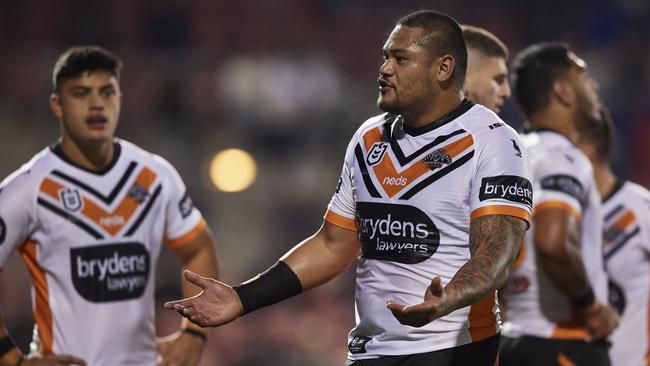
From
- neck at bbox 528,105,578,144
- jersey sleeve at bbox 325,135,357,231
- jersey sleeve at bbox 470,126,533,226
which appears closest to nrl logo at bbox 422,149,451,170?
jersey sleeve at bbox 470,126,533,226

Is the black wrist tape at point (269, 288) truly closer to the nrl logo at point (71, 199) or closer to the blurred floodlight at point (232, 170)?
the nrl logo at point (71, 199)

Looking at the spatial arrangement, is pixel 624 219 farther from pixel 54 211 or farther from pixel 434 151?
pixel 54 211

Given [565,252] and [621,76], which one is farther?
[621,76]

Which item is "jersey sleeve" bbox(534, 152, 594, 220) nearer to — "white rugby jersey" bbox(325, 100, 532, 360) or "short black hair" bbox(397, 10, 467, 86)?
"white rugby jersey" bbox(325, 100, 532, 360)

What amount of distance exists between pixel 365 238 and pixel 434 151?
467 millimetres

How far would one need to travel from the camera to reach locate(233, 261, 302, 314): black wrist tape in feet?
14.5

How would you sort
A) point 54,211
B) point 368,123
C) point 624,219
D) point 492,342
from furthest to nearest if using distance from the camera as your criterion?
point 624,219
point 54,211
point 368,123
point 492,342

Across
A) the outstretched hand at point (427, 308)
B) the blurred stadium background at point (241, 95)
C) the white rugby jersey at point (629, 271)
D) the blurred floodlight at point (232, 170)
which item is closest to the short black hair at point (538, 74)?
the white rugby jersey at point (629, 271)

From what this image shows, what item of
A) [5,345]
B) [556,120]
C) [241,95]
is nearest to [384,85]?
[556,120]

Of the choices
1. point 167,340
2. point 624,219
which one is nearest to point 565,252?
point 624,219

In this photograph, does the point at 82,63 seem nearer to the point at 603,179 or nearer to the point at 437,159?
the point at 437,159

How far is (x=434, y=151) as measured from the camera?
4316 mm

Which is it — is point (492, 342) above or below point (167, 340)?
above

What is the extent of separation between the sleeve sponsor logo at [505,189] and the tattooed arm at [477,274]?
8 centimetres
